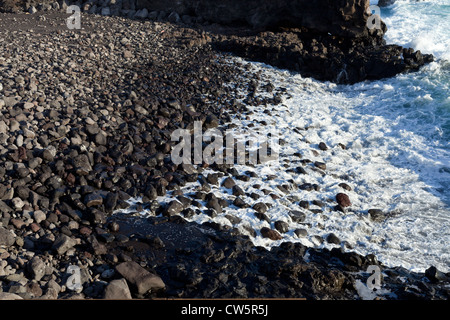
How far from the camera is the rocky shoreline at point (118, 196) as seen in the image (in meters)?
4.90

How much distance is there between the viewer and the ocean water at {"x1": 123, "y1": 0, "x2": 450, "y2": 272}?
6.38 meters

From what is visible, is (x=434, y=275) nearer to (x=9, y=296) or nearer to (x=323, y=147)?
(x=323, y=147)

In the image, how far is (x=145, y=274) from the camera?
486 centimetres

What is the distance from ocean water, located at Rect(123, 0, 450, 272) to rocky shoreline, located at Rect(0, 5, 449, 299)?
1.58ft

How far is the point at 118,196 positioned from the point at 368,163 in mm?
4781

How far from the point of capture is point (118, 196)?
643cm

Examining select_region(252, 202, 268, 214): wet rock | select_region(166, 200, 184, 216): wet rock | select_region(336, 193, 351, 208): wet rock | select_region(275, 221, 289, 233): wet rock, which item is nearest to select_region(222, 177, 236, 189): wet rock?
select_region(252, 202, 268, 214): wet rock

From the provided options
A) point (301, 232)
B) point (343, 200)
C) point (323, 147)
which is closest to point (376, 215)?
point (343, 200)

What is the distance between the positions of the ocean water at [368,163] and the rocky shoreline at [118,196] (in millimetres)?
482

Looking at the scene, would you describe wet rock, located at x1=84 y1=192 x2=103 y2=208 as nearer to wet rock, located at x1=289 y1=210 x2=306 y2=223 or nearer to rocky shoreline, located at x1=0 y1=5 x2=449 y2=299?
rocky shoreline, located at x1=0 y1=5 x2=449 y2=299

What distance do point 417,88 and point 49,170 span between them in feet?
30.2

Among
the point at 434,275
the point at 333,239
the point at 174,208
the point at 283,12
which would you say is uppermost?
the point at 283,12

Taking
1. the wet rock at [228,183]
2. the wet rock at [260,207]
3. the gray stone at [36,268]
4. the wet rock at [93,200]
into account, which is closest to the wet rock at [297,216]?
the wet rock at [260,207]

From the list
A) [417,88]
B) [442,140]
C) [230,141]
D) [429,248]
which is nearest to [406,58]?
[417,88]
